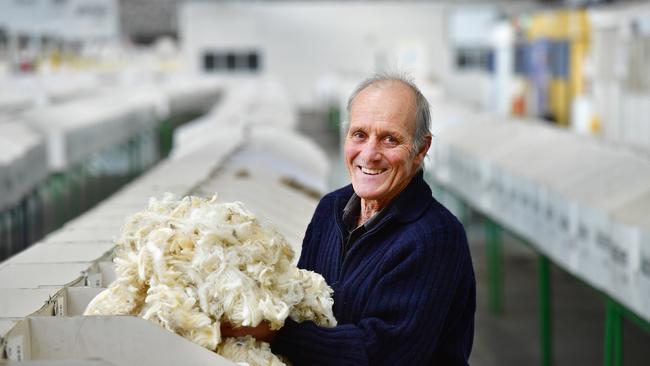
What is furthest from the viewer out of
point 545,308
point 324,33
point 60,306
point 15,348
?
point 324,33

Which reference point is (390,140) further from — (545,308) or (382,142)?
(545,308)

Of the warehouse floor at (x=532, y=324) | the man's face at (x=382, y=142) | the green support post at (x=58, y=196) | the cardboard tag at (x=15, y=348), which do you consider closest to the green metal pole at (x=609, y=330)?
the warehouse floor at (x=532, y=324)

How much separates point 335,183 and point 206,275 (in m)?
16.2

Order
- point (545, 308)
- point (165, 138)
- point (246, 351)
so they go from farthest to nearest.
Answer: point (165, 138) < point (545, 308) < point (246, 351)

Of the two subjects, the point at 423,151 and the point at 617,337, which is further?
the point at 617,337

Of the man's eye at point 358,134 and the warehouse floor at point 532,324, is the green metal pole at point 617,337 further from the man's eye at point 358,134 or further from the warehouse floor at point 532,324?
the man's eye at point 358,134

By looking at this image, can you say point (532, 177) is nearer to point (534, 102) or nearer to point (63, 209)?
point (63, 209)

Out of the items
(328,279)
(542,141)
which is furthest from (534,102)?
(328,279)

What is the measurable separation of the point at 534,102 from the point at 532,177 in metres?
19.7

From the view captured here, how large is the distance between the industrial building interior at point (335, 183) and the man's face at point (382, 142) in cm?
14

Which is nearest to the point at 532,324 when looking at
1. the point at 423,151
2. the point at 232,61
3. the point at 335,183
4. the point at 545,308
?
the point at 545,308

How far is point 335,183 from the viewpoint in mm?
18391

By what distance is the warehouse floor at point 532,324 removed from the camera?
29.4 feet

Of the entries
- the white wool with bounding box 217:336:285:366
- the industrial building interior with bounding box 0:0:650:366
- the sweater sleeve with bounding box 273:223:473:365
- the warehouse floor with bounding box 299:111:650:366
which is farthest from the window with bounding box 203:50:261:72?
the white wool with bounding box 217:336:285:366
